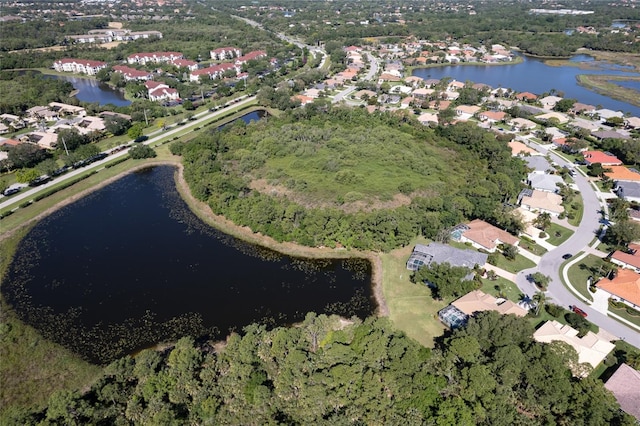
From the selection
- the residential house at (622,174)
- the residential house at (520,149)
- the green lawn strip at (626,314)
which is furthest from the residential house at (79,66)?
the green lawn strip at (626,314)

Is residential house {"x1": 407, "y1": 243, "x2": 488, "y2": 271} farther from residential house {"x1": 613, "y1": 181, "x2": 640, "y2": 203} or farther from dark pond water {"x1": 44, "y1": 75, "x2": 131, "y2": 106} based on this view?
dark pond water {"x1": 44, "y1": 75, "x2": 131, "y2": 106}

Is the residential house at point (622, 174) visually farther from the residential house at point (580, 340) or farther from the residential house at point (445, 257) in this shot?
the residential house at point (580, 340)

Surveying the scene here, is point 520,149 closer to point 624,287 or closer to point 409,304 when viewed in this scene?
point 624,287

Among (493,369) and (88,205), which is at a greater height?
(493,369)

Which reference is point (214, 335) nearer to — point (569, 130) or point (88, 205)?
point (88, 205)

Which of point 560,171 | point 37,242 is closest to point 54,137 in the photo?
point 37,242

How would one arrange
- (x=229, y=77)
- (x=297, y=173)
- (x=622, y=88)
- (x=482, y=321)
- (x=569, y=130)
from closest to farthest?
(x=482, y=321)
(x=297, y=173)
(x=569, y=130)
(x=622, y=88)
(x=229, y=77)
